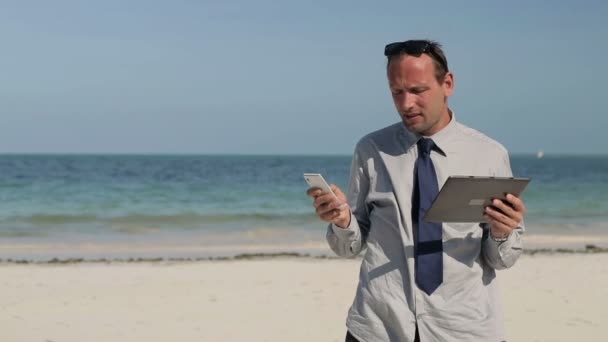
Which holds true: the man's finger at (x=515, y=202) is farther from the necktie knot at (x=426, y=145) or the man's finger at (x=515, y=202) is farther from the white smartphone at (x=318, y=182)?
the white smartphone at (x=318, y=182)

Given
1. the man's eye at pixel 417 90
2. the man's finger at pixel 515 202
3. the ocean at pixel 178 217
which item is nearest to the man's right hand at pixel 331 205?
the man's eye at pixel 417 90

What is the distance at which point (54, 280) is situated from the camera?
10.6 m

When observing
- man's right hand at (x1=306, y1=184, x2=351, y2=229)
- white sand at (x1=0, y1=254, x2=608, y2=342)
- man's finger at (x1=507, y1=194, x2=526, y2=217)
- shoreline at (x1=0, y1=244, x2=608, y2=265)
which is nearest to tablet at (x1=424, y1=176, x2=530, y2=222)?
man's finger at (x1=507, y1=194, x2=526, y2=217)

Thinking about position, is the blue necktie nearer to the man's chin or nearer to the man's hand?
the man's chin

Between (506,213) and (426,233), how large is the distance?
0.25 m

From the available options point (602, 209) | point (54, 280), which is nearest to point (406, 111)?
point (54, 280)

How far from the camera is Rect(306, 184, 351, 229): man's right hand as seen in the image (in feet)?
8.04

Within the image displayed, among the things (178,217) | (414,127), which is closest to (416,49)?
(414,127)

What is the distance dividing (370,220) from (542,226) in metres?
19.0

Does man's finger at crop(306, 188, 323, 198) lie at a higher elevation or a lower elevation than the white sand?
higher

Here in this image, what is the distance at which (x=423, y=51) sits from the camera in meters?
2.49

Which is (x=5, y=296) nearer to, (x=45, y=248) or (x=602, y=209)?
(x=45, y=248)

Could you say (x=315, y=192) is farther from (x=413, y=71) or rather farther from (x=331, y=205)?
(x=413, y=71)

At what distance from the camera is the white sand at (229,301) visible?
25.7 feet
